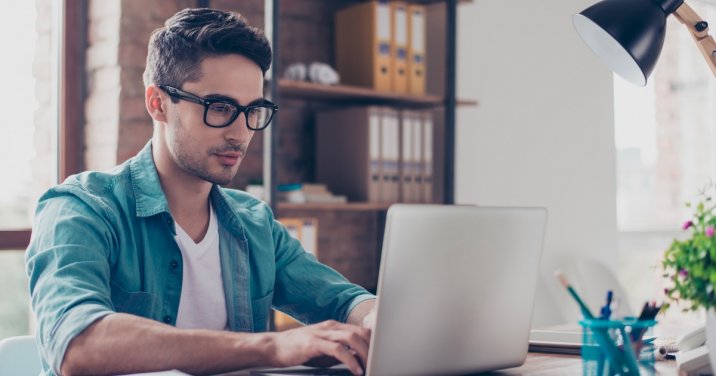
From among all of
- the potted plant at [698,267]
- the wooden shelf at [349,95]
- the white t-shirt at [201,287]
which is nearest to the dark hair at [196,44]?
the white t-shirt at [201,287]

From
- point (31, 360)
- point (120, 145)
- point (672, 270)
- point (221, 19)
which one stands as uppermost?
point (221, 19)

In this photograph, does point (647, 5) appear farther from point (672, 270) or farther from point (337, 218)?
point (337, 218)

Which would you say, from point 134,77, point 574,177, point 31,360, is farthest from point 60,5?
point 574,177

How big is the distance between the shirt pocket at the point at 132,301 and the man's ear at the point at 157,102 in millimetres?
372

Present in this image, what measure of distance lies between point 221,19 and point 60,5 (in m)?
1.41

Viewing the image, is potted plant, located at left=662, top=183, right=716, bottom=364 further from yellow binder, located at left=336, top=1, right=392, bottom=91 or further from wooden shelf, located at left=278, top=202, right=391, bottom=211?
yellow binder, located at left=336, top=1, right=392, bottom=91

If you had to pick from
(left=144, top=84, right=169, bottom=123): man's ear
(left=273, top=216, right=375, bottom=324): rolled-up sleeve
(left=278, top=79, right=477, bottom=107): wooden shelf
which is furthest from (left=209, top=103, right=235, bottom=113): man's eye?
(left=278, top=79, right=477, bottom=107): wooden shelf

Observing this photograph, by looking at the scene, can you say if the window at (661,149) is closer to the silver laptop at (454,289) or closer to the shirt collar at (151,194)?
the shirt collar at (151,194)

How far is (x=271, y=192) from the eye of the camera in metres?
2.97

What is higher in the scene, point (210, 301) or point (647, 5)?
point (647, 5)

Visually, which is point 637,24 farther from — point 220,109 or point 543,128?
point 543,128

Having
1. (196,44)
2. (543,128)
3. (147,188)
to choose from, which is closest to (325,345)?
(147,188)

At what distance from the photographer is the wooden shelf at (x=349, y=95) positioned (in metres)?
3.15

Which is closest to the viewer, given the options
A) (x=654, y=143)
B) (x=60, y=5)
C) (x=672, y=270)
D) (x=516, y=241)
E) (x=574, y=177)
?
(x=672, y=270)
